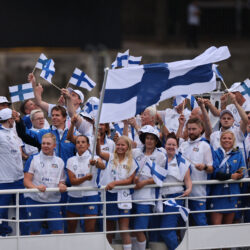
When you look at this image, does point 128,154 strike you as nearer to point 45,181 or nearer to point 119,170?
point 119,170

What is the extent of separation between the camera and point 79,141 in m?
10.9

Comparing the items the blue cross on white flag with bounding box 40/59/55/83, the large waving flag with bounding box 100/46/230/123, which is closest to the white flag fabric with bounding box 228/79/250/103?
the large waving flag with bounding box 100/46/230/123

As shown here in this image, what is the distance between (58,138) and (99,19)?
564 inches

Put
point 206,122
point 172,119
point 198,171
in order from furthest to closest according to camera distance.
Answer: point 172,119, point 206,122, point 198,171

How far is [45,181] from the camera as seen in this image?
35.3 feet

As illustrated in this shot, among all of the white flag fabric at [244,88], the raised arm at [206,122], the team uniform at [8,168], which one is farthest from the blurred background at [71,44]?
the team uniform at [8,168]

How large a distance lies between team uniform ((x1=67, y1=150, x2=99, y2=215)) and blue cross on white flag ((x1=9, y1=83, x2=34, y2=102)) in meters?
→ 1.81

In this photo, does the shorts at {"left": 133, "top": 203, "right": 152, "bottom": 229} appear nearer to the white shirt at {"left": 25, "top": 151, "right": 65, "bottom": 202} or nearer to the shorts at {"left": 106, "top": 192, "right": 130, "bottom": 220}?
the shorts at {"left": 106, "top": 192, "right": 130, "bottom": 220}

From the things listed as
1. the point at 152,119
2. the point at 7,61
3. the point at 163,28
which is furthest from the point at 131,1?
the point at 152,119

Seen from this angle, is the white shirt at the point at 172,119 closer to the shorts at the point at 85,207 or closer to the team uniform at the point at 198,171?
the team uniform at the point at 198,171

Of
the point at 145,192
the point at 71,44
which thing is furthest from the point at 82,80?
the point at 71,44

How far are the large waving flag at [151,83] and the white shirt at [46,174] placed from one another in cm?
88

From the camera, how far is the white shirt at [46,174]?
1074 cm

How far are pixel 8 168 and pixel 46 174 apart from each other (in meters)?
0.69
